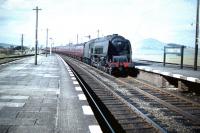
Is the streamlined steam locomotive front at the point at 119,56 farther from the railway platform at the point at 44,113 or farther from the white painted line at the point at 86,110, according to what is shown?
the white painted line at the point at 86,110

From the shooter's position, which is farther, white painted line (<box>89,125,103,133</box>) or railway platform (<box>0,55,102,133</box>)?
railway platform (<box>0,55,102,133</box>)

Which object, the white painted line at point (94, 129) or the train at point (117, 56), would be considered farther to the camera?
the train at point (117, 56)

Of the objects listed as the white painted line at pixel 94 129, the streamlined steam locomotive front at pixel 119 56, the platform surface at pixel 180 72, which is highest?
the streamlined steam locomotive front at pixel 119 56

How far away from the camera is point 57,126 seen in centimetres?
701

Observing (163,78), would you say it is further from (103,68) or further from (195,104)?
(103,68)

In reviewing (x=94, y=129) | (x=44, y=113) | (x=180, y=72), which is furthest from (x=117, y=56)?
(x=94, y=129)

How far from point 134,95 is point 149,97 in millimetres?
845

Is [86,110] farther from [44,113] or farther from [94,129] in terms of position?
[94,129]

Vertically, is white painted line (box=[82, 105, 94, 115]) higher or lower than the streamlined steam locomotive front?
lower

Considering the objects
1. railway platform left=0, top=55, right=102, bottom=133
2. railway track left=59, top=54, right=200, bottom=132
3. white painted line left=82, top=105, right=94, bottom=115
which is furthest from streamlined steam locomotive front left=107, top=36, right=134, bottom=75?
white painted line left=82, top=105, right=94, bottom=115

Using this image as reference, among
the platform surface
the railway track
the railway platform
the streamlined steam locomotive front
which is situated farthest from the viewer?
the streamlined steam locomotive front

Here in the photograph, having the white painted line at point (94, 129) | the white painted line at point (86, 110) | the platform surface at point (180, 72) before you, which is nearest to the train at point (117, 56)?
the platform surface at point (180, 72)

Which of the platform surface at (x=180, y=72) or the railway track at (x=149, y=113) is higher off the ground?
the platform surface at (x=180, y=72)

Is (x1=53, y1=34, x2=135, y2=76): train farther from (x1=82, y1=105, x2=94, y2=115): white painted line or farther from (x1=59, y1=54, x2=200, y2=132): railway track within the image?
(x1=82, y1=105, x2=94, y2=115): white painted line
